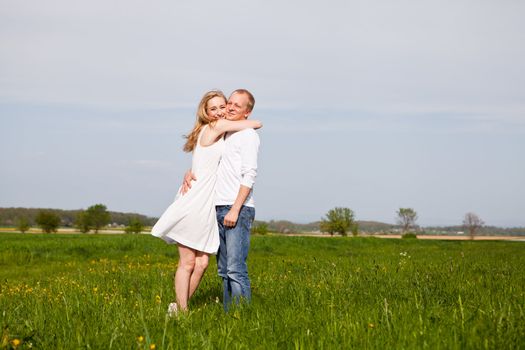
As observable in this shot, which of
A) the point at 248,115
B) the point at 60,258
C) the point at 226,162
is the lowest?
the point at 60,258

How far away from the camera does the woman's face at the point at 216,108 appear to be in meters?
5.97

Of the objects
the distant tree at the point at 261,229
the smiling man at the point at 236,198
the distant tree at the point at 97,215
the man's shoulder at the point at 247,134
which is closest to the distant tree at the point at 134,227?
the distant tree at the point at 97,215

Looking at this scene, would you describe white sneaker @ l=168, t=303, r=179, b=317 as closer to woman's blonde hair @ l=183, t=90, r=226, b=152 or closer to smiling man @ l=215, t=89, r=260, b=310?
smiling man @ l=215, t=89, r=260, b=310

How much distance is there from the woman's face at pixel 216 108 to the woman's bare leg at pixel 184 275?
1470 millimetres

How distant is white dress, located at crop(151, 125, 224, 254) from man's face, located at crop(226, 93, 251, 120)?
333 mm

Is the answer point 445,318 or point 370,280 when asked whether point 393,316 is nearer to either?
point 445,318

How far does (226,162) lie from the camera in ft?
19.1

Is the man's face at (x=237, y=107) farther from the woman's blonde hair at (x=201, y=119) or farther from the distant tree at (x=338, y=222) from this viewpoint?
the distant tree at (x=338, y=222)

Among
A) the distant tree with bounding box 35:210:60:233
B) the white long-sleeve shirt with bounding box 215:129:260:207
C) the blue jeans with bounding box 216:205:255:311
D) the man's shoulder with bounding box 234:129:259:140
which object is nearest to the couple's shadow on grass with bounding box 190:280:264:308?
the blue jeans with bounding box 216:205:255:311

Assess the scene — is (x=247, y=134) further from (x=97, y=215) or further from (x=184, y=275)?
(x=97, y=215)

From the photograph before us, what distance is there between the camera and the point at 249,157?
5.61m

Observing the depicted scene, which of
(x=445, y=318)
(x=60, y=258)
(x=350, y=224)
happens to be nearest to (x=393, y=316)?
(x=445, y=318)

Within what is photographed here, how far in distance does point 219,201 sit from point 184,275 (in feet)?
2.99

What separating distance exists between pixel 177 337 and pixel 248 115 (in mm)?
2796
